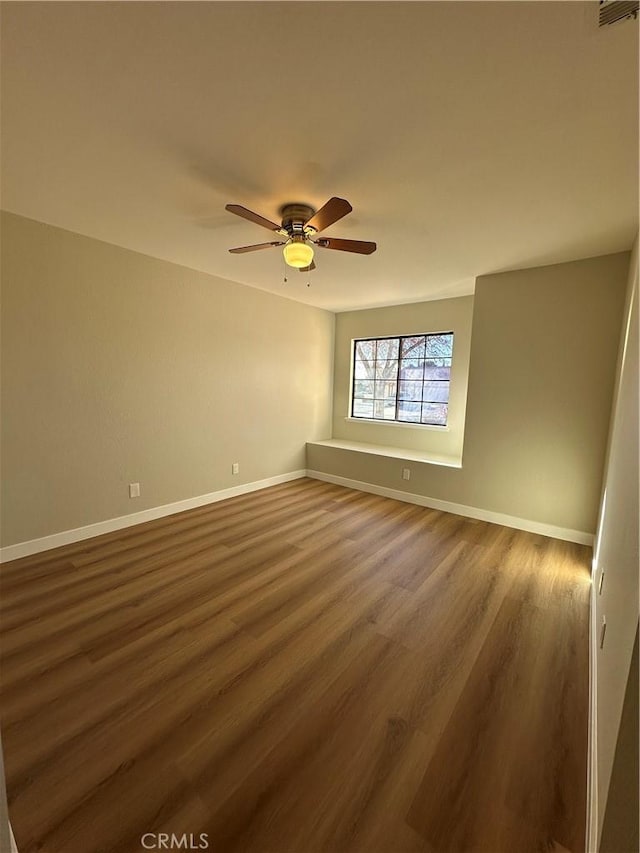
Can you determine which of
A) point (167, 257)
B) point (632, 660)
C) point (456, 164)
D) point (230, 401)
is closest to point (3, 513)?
point (230, 401)

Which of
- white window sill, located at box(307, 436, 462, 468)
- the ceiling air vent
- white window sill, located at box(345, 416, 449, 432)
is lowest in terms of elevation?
white window sill, located at box(307, 436, 462, 468)

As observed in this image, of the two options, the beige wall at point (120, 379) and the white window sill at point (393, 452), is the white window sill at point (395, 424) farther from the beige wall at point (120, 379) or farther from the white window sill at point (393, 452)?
the beige wall at point (120, 379)

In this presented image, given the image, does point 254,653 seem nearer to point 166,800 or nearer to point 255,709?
point 255,709

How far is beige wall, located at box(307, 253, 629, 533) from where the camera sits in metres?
2.87

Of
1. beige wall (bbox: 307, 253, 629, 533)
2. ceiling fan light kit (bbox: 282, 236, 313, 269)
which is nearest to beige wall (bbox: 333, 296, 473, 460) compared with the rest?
beige wall (bbox: 307, 253, 629, 533)

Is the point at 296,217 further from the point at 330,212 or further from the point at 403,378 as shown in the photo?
the point at 403,378

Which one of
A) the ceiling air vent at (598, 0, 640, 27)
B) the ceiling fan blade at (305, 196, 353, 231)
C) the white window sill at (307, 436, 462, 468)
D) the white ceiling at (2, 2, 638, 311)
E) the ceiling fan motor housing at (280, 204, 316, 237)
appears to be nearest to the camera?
the ceiling air vent at (598, 0, 640, 27)

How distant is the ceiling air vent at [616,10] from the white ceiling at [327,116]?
0.11ft

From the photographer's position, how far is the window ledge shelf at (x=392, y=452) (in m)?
3.95

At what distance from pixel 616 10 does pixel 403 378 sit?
152 inches

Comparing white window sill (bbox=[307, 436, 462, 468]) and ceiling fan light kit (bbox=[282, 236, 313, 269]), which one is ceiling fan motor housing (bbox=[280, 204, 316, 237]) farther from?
white window sill (bbox=[307, 436, 462, 468])

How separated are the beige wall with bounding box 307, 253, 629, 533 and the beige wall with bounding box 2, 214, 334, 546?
8.12ft

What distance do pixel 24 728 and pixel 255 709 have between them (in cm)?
89

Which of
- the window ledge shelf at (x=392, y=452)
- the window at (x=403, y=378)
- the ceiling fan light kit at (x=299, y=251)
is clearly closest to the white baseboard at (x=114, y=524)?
the window ledge shelf at (x=392, y=452)
